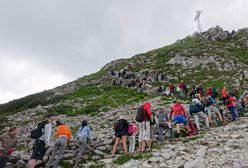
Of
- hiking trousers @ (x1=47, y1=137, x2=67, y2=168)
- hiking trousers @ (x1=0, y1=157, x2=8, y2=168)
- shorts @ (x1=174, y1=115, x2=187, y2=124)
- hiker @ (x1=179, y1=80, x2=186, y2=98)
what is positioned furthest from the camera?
hiker @ (x1=179, y1=80, x2=186, y2=98)

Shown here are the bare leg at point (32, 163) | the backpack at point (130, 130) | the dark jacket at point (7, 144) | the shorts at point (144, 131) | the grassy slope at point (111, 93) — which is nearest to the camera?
the bare leg at point (32, 163)

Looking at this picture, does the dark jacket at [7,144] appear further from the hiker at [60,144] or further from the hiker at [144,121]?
the hiker at [144,121]

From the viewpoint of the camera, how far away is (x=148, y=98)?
40719 millimetres

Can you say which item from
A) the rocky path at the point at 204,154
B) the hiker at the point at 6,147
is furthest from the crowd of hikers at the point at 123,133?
the rocky path at the point at 204,154

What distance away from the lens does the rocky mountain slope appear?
49.3 ft

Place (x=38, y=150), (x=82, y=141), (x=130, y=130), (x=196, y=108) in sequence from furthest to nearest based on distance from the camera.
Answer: (x=196, y=108) < (x=130, y=130) < (x=82, y=141) < (x=38, y=150)

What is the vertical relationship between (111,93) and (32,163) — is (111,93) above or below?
above

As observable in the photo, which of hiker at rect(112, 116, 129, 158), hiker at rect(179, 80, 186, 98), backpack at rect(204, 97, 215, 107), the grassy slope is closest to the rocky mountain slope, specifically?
the grassy slope

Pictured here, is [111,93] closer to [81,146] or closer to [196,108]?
[196,108]

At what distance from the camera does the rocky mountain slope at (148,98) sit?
15039mm

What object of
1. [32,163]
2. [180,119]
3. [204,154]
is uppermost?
[180,119]

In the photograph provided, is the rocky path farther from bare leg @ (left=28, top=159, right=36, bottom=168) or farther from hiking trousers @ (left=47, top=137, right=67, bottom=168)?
bare leg @ (left=28, top=159, right=36, bottom=168)

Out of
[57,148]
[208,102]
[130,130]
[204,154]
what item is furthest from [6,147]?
[208,102]

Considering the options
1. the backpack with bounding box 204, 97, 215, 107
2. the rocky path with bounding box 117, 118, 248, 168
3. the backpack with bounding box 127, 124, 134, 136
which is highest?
the backpack with bounding box 204, 97, 215, 107
